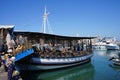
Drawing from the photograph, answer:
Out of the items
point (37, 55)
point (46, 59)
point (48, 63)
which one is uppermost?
point (37, 55)

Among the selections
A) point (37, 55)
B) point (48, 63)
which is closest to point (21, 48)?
point (37, 55)

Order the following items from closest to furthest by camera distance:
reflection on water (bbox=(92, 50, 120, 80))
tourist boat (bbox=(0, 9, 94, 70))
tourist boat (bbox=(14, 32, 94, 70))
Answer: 1. tourist boat (bbox=(0, 9, 94, 70))
2. tourist boat (bbox=(14, 32, 94, 70))
3. reflection on water (bbox=(92, 50, 120, 80))

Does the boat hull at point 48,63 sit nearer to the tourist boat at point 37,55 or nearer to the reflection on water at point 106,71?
the tourist boat at point 37,55

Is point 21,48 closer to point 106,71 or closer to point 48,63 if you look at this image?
point 48,63

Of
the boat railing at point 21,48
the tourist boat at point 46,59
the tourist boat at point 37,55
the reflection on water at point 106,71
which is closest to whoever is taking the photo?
the boat railing at point 21,48

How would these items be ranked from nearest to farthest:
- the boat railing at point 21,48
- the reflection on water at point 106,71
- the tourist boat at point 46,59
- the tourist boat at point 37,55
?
the boat railing at point 21,48 < the tourist boat at point 37,55 < the tourist boat at point 46,59 < the reflection on water at point 106,71

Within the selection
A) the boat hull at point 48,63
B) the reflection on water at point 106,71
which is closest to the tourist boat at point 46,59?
the boat hull at point 48,63

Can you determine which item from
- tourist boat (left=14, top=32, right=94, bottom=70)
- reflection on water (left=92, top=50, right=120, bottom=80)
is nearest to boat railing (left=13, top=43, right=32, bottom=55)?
tourist boat (left=14, top=32, right=94, bottom=70)

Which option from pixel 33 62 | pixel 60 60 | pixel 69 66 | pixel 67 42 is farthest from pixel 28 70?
pixel 67 42

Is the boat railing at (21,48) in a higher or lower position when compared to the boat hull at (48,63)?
higher

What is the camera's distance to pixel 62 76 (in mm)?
23391

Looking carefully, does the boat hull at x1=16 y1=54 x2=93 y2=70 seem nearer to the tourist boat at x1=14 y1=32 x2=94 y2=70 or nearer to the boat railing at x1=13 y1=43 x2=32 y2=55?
the tourist boat at x1=14 y1=32 x2=94 y2=70

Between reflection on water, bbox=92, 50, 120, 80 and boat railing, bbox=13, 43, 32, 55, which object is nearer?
boat railing, bbox=13, 43, 32, 55

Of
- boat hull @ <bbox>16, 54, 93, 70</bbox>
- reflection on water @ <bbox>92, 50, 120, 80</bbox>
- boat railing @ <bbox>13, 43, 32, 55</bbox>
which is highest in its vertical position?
boat railing @ <bbox>13, 43, 32, 55</bbox>
